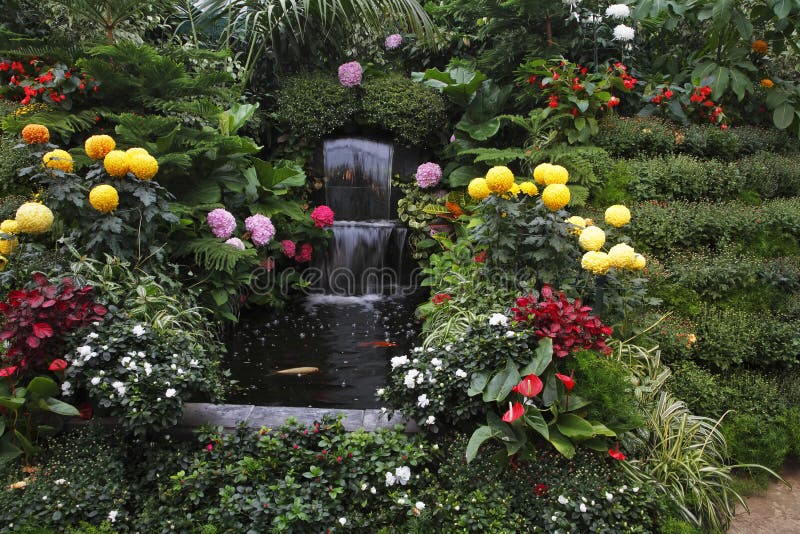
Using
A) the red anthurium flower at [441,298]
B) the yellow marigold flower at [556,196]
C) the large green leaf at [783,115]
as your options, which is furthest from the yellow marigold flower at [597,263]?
the large green leaf at [783,115]

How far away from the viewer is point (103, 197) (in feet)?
11.3

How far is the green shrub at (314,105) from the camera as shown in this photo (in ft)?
21.0

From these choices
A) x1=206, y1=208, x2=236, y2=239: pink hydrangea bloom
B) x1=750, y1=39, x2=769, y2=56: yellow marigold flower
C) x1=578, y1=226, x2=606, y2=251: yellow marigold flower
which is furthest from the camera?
x1=750, y1=39, x2=769, y2=56: yellow marigold flower

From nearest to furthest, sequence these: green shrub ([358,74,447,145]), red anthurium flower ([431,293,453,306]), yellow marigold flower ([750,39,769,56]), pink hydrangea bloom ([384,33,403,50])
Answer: red anthurium flower ([431,293,453,306]) → yellow marigold flower ([750,39,769,56]) → green shrub ([358,74,447,145]) → pink hydrangea bloom ([384,33,403,50])

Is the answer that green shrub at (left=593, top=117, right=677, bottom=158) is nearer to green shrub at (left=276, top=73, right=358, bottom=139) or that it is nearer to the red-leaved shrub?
green shrub at (left=276, top=73, right=358, bottom=139)

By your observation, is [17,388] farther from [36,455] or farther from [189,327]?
[189,327]

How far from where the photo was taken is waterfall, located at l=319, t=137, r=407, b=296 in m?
6.39

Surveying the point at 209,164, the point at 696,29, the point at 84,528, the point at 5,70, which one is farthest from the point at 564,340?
the point at 696,29

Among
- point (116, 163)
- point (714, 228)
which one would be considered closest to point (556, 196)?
point (714, 228)

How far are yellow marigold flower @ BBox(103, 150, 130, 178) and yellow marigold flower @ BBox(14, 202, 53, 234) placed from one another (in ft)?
1.43

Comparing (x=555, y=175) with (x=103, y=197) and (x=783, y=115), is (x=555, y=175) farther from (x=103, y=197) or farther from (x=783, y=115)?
(x=783, y=115)

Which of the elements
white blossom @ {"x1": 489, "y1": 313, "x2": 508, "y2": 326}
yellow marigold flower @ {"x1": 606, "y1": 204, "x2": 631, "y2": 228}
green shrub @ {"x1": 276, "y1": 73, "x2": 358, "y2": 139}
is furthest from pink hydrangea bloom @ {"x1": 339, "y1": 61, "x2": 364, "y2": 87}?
white blossom @ {"x1": 489, "y1": 313, "x2": 508, "y2": 326}

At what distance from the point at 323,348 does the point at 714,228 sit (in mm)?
3372

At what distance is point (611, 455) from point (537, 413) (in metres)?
0.43
